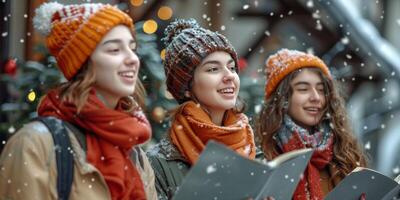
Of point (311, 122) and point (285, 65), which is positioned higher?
point (285, 65)

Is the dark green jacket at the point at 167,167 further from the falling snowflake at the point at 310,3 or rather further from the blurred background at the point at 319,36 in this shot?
the falling snowflake at the point at 310,3

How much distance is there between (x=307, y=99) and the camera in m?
5.36

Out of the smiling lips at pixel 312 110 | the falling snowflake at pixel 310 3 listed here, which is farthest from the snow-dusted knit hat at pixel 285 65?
the falling snowflake at pixel 310 3

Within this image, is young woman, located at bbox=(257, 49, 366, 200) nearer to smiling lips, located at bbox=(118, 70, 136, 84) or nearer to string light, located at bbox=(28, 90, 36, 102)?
smiling lips, located at bbox=(118, 70, 136, 84)

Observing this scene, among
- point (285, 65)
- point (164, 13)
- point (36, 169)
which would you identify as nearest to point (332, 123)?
point (285, 65)

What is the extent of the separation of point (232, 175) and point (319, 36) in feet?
20.3

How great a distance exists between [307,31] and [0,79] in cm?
364

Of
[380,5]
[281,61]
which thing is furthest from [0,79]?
[380,5]

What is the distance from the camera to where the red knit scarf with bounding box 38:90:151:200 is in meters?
3.80

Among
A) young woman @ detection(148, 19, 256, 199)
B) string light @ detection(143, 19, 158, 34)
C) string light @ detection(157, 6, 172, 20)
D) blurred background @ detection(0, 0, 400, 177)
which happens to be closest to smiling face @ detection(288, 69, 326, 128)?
young woman @ detection(148, 19, 256, 199)

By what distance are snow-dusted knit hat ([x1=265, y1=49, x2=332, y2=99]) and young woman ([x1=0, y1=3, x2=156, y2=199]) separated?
157 centimetres

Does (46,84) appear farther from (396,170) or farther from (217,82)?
(396,170)

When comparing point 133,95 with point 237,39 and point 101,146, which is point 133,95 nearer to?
point 101,146

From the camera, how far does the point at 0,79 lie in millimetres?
7234
